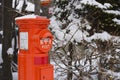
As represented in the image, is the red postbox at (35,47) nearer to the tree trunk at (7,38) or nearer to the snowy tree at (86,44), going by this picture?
the snowy tree at (86,44)

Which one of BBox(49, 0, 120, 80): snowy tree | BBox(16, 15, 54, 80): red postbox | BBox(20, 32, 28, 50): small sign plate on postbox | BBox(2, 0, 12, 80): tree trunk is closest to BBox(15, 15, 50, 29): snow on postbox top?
BBox(16, 15, 54, 80): red postbox

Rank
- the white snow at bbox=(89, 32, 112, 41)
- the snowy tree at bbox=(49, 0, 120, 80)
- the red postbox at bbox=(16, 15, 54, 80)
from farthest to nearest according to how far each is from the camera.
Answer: the white snow at bbox=(89, 32, 112, 41) < the snowy tree at bbox=(49, 0, 120, 80) < the red postbox at bbox=(16, 15, 54, 80)

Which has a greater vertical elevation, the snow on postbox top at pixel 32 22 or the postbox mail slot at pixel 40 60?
the snow on postbox top at pixel 32 22

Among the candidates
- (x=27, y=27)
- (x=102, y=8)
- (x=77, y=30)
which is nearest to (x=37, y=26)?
(x=27, y=27)

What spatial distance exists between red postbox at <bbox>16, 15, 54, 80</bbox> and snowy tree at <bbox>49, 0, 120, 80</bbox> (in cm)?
208

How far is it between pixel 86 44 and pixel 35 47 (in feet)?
8.09

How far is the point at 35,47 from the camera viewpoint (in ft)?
15.5

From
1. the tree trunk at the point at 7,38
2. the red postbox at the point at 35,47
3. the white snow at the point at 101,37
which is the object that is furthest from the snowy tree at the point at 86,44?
the red postbox at the point at 35,47

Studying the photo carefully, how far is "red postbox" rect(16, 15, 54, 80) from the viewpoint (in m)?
4.71

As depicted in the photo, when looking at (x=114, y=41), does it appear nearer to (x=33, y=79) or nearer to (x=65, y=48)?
(x=65, y=48)

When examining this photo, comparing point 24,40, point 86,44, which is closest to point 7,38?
point 86,44

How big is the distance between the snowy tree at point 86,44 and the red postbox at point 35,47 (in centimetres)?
208

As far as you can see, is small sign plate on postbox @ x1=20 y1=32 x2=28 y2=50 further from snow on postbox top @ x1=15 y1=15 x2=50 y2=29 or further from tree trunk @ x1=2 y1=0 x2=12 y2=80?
tree trunk @ x1=2 y1=0 x2=12 y2=80

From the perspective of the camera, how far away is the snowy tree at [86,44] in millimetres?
6914
